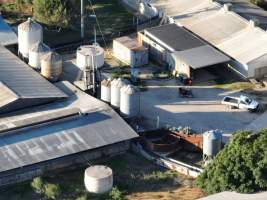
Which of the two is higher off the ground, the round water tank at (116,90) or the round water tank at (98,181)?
the round water tank at (116,90)

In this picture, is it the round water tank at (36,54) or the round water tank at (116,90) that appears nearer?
the round water tank at (116,90)

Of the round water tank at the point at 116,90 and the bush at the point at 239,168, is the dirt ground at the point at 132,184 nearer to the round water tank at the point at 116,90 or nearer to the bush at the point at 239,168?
the bush at the point at 239,168

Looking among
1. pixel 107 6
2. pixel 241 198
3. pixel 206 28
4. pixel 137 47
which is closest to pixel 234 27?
pixel 206 28

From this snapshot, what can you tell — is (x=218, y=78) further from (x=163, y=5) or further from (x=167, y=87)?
(x=163, y=5)

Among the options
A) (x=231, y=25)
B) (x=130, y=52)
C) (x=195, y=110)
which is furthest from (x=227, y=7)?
(x=195, y=110)

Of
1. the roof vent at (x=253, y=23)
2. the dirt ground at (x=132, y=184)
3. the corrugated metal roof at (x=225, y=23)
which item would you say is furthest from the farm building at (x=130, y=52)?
the dirt ground at (x=132, y=184)

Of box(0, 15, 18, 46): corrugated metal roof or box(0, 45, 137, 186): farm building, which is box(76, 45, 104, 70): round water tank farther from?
box(0, 15, 18, 46): corrugated metal roof

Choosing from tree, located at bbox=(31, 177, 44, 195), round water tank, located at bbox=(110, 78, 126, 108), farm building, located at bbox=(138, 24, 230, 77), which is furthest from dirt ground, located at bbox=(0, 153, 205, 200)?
farm building, located at bbox=(138, 24, 230, 77)
